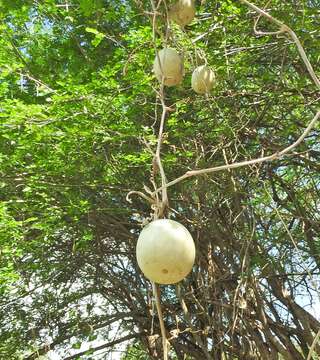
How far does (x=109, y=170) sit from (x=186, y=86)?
2.54ft

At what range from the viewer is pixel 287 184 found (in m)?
4.29

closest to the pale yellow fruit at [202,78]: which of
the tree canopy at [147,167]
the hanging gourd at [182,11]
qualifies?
the hanging gourd at [182,11]

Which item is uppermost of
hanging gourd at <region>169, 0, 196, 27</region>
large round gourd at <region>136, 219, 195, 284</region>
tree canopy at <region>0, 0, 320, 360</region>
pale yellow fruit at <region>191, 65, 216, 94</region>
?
hanging gourd at <region>169, 0, 196, 27</region>

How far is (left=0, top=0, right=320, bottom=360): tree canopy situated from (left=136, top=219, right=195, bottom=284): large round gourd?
5.11 ft

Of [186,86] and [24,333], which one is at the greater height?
[186,86]

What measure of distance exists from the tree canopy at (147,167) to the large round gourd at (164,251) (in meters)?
1.56

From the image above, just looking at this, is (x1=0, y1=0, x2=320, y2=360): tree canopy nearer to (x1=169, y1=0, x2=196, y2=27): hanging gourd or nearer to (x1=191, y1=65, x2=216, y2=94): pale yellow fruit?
(x1=191, y1=65, x2=216, y2=94): pale yellow fruit

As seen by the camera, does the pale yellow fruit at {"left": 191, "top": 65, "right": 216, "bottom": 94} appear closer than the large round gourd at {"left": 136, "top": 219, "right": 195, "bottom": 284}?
No

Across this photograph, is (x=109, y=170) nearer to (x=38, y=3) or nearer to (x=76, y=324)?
(x=38, y=3)

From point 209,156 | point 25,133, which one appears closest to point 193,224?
point 209,156

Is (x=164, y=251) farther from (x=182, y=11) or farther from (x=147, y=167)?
(x=147, y=167)

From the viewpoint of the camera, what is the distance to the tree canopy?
3.26 meters

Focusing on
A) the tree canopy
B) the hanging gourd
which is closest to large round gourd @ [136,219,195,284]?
the hanging gourd

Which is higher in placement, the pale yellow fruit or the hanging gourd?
the hanging gourd
